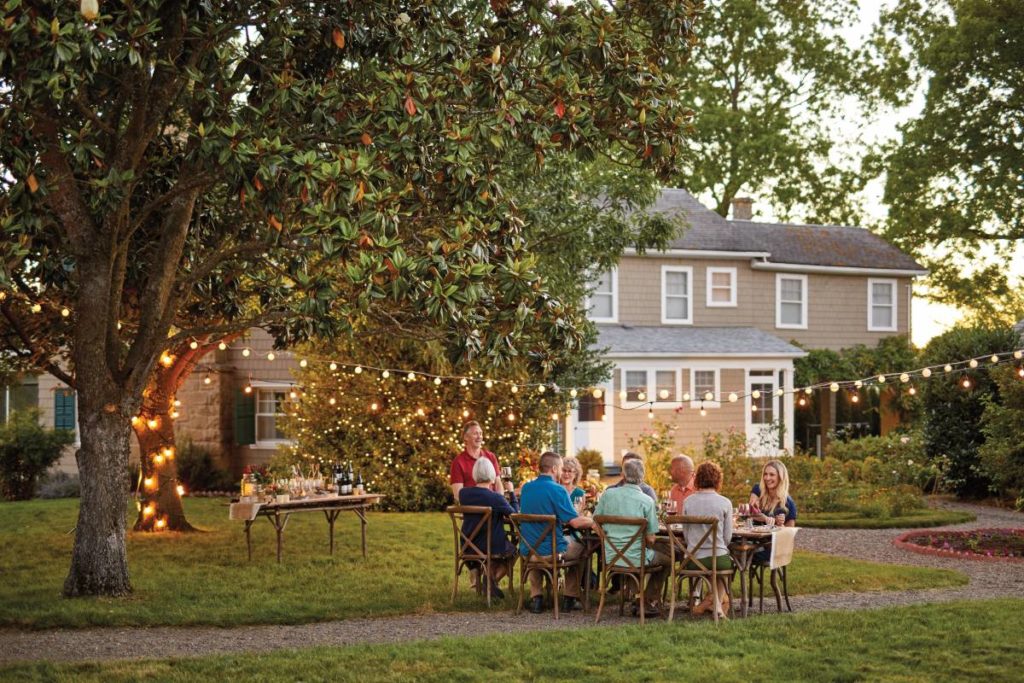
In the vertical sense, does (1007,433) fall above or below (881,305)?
below

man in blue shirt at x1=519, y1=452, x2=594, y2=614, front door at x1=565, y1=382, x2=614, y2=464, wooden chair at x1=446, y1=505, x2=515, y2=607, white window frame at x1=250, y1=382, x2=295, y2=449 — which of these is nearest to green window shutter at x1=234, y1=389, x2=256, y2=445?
white window frame at x1=250, y1=382, x2=295, y2=449

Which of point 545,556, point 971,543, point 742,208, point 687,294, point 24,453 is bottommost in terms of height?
point 971,543

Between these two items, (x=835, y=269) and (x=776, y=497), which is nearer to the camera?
(x=776, y=497)

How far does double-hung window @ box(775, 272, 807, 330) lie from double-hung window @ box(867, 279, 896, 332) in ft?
6.96

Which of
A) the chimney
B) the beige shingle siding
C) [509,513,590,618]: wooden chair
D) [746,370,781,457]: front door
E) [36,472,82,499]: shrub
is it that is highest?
the chimney

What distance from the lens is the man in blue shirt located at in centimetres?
1121

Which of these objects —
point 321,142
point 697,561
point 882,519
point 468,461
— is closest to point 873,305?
point 882,519

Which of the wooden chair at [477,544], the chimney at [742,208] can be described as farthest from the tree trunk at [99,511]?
the chimney at [742,208]

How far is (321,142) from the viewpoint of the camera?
1095cm

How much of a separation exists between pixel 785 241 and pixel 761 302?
2.68 meters

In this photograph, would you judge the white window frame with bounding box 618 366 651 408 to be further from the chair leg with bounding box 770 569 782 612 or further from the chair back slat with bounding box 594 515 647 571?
the chair back slat with bounding box 594 515 647 571

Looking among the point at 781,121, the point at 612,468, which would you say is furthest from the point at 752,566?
the point at 781,121

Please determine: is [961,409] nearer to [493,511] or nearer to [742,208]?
[742,208]

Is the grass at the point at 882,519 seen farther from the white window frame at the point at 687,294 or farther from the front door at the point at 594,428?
the white window frame at the point at 687,294
